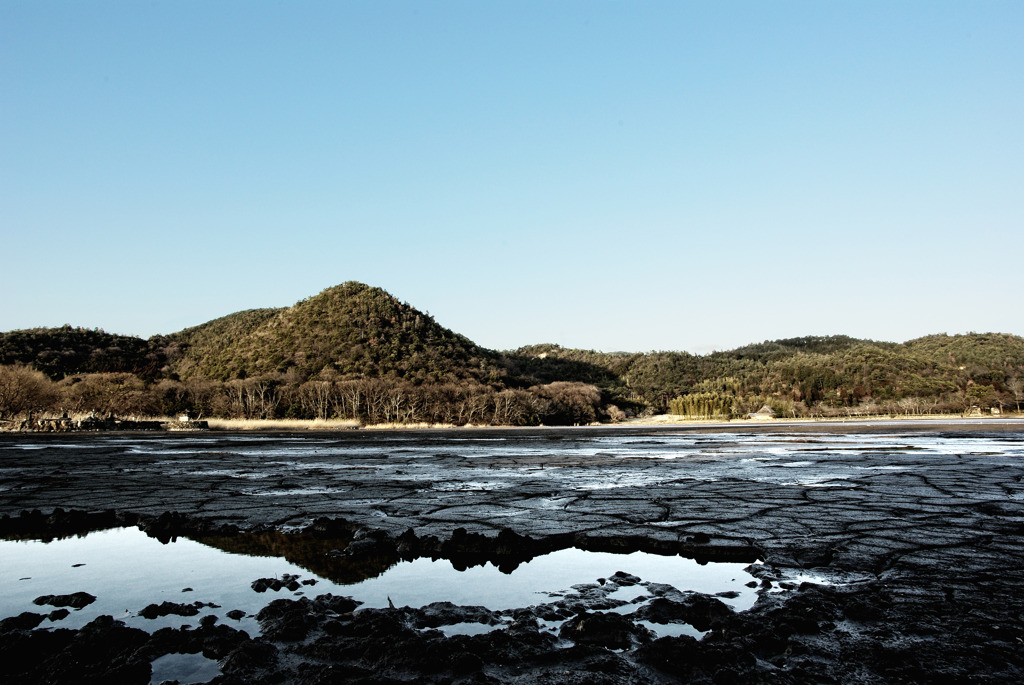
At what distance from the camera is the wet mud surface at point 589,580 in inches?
107

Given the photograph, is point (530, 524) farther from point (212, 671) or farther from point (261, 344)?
point (261, 344)

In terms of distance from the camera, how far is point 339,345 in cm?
7631

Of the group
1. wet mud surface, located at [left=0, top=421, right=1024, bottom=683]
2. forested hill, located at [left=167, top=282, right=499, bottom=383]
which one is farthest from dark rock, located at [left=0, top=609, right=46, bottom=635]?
forested hill, located at [left=167, top=282, right=499, bottom=383]

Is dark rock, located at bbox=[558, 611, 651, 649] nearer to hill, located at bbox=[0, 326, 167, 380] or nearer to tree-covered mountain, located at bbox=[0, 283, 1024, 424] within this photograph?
tree-covered mountain, located at bbox=[0, 283, 1024, 424]

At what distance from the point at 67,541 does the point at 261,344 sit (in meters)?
80.0

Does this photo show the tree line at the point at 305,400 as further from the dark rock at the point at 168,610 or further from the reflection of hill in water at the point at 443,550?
the dark rock at the point at 168,610

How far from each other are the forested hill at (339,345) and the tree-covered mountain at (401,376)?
265mm

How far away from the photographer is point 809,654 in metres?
2.80

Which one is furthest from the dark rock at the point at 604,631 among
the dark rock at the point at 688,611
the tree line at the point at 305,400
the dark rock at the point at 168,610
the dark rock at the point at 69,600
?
→ the tree line at the point at 305,400

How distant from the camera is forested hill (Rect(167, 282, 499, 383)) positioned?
240 ft

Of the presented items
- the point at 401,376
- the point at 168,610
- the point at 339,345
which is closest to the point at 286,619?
the point at 168,610

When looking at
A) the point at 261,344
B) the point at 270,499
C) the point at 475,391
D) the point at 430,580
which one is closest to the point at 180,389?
the point at 261,344

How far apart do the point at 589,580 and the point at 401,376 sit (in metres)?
69.5

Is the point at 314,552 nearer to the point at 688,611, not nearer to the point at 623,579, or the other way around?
the point at 623,579
